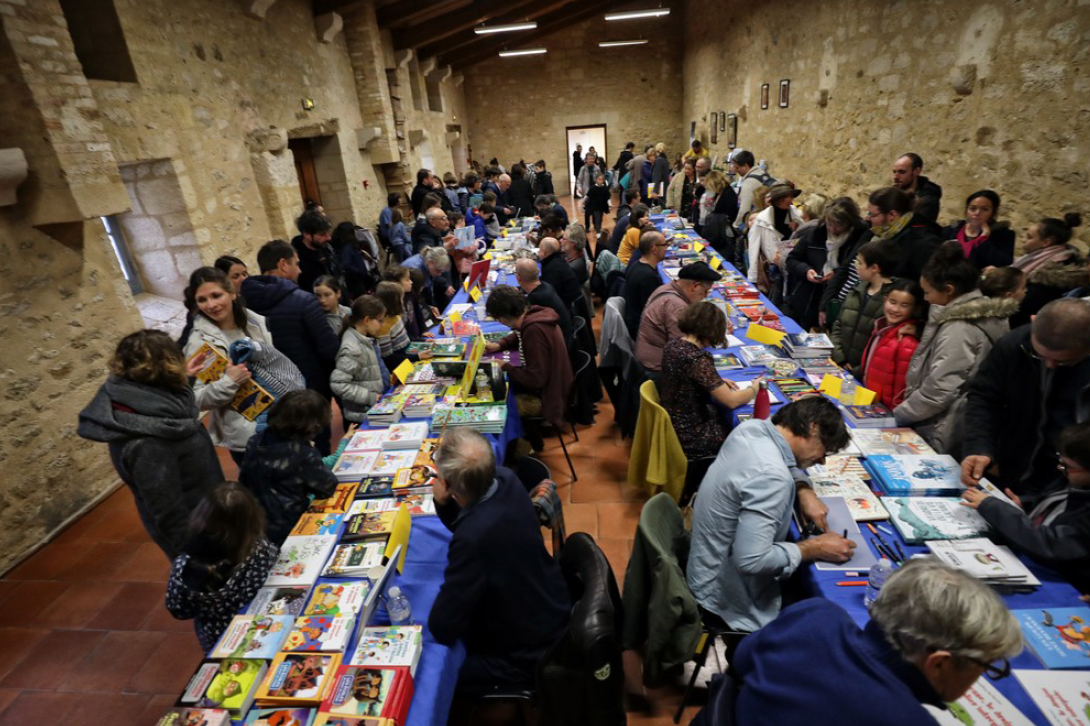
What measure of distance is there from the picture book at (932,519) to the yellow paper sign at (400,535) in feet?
6.33

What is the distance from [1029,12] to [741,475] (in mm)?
4624

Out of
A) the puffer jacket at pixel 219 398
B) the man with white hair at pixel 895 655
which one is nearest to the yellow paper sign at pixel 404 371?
the puffer jacket at pixel 219 398

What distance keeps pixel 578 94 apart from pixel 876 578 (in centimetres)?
1788

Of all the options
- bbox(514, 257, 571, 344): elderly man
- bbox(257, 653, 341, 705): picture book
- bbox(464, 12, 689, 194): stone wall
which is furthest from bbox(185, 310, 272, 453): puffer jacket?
bbox(464, 12, 689, 194): stone wall

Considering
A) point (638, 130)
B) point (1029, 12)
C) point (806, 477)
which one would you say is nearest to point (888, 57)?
point (1029, 12)

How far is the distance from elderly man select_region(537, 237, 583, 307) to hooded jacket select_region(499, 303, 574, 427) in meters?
1.13

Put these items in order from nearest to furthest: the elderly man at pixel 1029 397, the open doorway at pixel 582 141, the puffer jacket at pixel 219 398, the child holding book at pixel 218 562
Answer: the child holding book at pixel 218 562 → the elderly man at pixel 1029 397 → the puffer jacket at pixel 219 398 → the open doorway at pixel 582 141

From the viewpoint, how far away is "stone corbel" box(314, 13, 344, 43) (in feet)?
25.9

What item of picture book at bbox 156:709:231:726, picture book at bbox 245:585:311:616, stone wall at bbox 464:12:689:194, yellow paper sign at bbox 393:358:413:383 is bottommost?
picture book at bbox 245:585:311:616

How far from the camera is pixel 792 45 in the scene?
8.41 m

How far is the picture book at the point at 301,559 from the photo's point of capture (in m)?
2.05

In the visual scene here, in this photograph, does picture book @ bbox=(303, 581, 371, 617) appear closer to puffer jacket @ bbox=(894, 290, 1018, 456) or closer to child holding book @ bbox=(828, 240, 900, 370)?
puffer jacket @ bbox=(894, 290, 1018, 456)

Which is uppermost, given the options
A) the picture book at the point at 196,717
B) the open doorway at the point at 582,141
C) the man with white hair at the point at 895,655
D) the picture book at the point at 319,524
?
the open doorway at the point at 582,141

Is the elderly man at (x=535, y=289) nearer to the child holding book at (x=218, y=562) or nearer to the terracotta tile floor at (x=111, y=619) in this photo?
the terracotta tile floor at (x=111, y=619)
